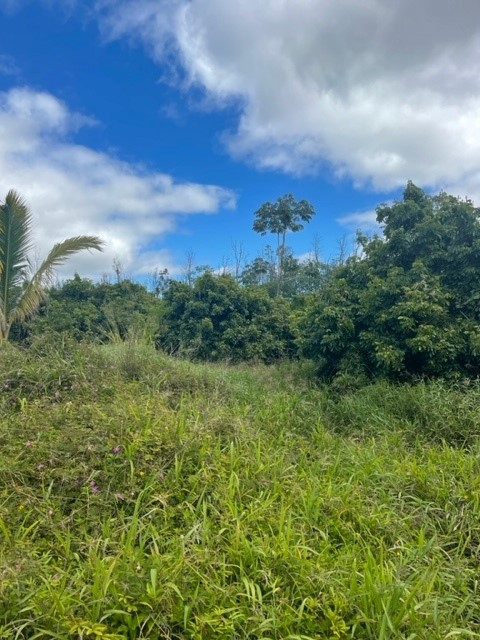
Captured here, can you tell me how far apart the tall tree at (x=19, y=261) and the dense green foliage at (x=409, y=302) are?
5.02 m

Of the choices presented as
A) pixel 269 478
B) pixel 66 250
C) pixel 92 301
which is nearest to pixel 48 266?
pixel 66 250

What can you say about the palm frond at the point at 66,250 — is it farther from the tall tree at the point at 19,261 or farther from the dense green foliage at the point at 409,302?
the dense green foliage at the point at 409,302

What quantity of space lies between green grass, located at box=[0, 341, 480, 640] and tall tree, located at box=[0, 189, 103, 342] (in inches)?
172

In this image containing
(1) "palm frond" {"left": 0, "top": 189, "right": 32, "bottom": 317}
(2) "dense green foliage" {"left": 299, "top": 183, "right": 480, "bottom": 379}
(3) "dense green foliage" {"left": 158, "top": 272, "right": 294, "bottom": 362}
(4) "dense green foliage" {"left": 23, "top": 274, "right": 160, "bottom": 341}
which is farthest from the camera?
(4) "dense green foliage" {"left": 23, "top": 274, "right": 160, "bottom": 341}

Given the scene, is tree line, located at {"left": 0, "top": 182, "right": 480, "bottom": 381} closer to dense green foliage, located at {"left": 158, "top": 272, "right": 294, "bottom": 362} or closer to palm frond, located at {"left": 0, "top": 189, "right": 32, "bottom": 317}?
palm frond, located at {"left": 0, "top": 189, "right": 32, "bottom": 317}

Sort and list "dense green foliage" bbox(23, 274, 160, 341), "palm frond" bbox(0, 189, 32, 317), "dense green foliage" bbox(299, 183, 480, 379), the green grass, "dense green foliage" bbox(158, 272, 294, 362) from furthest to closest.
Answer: "dense green foliage" bbox(23, 274, 160, 341)
"dense green foliage" bbox(158, 272, 294, 362)
"palm frond" bbox(0, 189, 32, 317)
"dense green foliage" bbox(299, 183, 480, 379)
the green grass

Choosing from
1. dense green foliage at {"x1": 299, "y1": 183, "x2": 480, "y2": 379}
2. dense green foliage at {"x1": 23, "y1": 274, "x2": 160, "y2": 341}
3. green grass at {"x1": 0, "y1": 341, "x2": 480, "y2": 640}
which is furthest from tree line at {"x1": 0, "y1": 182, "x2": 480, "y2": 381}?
dense green foliage at {"x1": 23, "y1": 274, "x2": 160, "y2": 341}

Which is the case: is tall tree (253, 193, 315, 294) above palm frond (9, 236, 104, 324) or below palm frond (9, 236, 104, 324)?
above

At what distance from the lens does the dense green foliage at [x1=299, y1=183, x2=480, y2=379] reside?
5.36 meters

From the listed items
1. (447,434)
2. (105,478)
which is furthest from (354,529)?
(447,434)

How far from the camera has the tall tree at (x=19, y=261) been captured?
7.87 metres

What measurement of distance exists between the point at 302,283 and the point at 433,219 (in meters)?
12.4

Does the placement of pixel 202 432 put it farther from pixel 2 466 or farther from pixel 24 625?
pixel 24 625

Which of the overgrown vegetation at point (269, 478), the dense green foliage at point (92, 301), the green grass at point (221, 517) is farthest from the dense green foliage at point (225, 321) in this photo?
the green grass at point (221, 517)
